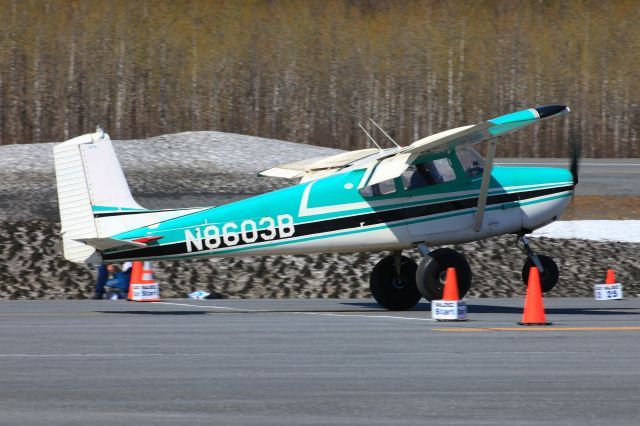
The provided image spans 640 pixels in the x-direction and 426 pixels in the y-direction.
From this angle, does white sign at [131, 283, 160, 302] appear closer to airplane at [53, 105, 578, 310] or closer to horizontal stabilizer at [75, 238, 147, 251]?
airplane at [53, 105, 578, 310]

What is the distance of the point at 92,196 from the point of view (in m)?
15.6

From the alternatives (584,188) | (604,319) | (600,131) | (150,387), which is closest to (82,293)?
(604,319)

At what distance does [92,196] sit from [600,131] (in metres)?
29.3

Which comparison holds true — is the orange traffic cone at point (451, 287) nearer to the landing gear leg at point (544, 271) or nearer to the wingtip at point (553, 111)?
the landing gear leg at point (544, 271)

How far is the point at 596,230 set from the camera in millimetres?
23844

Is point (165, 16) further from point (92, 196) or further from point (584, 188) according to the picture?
point (92, 196)

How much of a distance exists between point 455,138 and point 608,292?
4.95 meters

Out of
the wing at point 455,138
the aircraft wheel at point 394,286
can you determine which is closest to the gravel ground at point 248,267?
the aircraft wheel at point 394,286

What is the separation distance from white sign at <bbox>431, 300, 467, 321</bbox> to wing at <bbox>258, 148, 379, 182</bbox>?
12.8ft

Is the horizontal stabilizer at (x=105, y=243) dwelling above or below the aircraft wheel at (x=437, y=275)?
above

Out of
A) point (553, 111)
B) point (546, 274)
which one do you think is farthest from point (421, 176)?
point (546, 274)

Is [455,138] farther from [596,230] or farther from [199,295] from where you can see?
[596,230]

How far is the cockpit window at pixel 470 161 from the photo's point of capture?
55.1 feet

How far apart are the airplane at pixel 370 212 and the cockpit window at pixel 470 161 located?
0.02 m
